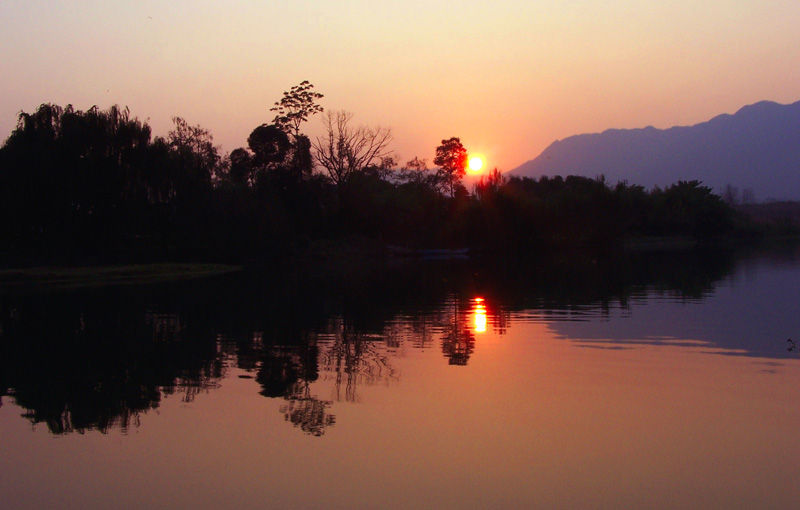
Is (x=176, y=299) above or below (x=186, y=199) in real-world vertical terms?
below

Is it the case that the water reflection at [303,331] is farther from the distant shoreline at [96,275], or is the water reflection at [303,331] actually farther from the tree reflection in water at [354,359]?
the distant shoreline at [96,275]

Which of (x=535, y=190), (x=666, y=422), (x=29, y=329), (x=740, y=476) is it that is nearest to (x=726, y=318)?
(x=666, y=422)

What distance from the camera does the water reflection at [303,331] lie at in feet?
30.6

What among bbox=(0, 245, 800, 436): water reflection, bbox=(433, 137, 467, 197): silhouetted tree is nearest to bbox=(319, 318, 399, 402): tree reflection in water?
bbox=(0, 245, 800, 436): water reflection

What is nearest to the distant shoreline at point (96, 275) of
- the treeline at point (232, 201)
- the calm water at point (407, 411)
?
the treeline at point (232, 201)

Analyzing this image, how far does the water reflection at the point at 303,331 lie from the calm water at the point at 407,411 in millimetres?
71

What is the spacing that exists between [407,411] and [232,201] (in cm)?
4211

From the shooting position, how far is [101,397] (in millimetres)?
9102

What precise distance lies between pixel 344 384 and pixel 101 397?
3.05 metres

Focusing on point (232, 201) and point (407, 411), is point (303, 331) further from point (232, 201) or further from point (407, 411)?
point (232, 201)

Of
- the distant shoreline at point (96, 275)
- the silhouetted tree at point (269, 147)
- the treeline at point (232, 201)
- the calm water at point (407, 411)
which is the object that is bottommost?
the calm water at point (407, 411)

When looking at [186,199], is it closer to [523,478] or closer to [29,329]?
[29,329]

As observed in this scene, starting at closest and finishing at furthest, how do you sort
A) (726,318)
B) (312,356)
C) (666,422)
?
(666,422) → (312,356) → (726,318)

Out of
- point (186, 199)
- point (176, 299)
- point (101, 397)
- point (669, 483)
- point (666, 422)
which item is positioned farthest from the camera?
point (186, 199)
